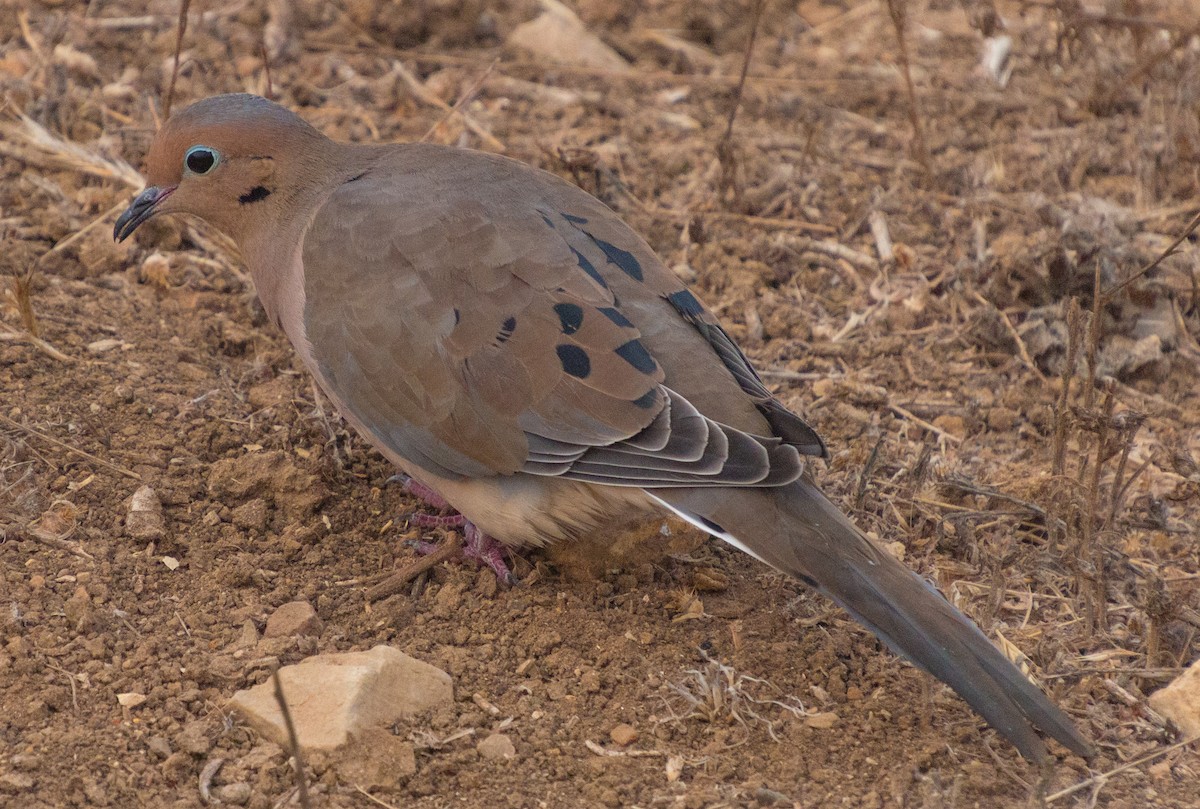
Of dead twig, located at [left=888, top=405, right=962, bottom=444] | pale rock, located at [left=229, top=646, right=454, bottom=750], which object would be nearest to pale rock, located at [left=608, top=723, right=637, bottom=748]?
pale rock, located at [left=229, top=646, right=454, bottom=750]

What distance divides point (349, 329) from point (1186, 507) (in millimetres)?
2507

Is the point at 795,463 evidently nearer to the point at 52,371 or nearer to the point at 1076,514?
the point at 1076,514

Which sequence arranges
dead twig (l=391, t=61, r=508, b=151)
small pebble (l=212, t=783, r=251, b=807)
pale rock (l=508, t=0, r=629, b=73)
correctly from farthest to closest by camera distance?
1. pale rock (l=508, t=0, r=629, b=73)
2. dead twig (l=391, t=61, r=508, b=151)
3. small pebble (l=212, t=783, r=251, b=807)

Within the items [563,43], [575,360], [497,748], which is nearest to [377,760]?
[497,748]

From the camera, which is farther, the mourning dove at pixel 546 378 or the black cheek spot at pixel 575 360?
the black cheek spot at pixel 575 360

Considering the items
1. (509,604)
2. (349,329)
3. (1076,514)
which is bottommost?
(509,604)

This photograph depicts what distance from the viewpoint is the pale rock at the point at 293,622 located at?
3355 millimetres

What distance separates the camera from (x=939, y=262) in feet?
16.8

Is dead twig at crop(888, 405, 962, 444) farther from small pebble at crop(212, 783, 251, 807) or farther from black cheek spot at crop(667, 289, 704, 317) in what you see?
small pebble at crop(212, 783, 251, 807)

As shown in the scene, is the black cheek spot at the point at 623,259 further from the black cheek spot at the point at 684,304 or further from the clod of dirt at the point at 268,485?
the clod of dirt at the point at 268,485

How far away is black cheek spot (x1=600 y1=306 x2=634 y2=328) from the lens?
3467mm

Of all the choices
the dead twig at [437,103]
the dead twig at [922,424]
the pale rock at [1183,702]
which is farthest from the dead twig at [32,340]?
the pale rock at [1183,702]

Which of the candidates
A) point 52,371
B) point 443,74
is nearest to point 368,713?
point 52,371

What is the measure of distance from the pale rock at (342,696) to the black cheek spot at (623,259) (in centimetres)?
119
